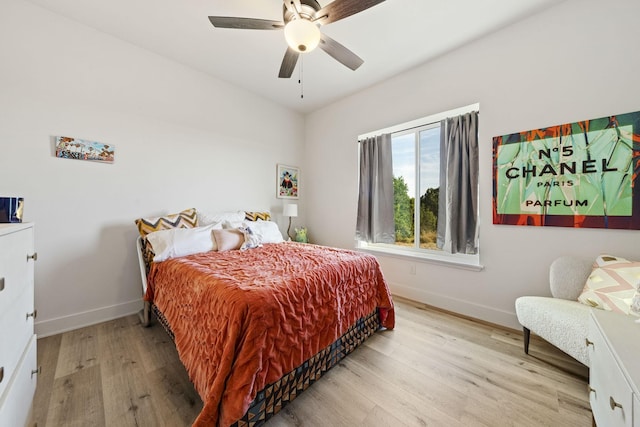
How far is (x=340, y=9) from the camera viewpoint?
151 centimetres

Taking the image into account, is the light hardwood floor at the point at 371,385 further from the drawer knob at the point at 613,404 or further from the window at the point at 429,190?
the window at the point at 429,190

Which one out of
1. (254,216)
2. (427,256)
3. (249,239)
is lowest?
(427,256)

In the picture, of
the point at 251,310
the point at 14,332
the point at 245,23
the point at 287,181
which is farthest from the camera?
the point at 287,181

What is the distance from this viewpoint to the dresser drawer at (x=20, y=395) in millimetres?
787

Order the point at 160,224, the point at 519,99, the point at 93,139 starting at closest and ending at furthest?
the point at 519,99 → the point at 93,139 → the point at 160,224

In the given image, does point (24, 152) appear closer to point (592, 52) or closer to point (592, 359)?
point (592, 359)

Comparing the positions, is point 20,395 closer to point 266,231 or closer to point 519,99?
point 266,231

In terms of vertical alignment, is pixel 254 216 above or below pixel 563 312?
above

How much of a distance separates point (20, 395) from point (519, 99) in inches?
Result: 146

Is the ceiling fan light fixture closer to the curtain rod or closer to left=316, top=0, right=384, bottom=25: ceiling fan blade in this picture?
left=316, top=0, right=384, bottom=25: ceiling fan blade

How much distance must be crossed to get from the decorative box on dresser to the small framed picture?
2769 millimetres

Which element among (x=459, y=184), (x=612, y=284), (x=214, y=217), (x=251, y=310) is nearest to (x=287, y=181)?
(x=214, y=217)

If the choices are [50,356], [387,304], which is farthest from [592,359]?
[50,356]

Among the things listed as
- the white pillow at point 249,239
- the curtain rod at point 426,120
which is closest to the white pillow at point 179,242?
the white pillow at point 249,239
